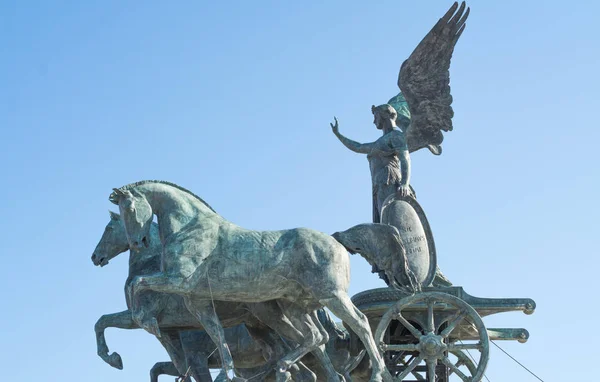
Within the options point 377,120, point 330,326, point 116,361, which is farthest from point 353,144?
point 116,361

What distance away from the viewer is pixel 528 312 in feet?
63.6

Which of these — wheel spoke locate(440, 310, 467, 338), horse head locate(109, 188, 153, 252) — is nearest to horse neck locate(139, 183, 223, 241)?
horse head locate(109, 188, 153, 252)

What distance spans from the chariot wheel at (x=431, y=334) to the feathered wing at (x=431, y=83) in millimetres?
3478

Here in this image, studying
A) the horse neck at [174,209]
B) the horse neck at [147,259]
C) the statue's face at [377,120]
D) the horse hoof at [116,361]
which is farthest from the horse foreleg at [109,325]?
the statue's face at [377,120]

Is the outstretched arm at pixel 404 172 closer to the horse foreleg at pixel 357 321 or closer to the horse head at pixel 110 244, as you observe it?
the horse foreleg at pixel 357 321

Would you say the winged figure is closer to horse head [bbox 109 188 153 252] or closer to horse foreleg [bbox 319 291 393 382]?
horse foreleg [bbox 319 291 393 382]

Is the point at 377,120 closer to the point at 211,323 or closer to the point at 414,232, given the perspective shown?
the point at 414,232

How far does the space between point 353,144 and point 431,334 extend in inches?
132

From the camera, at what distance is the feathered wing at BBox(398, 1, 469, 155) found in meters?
21.2

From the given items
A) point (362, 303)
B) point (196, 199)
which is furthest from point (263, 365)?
point (196, 199)

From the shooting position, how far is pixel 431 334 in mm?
18641

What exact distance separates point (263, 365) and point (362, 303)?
1.57m

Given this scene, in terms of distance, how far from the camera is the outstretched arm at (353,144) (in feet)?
67.4

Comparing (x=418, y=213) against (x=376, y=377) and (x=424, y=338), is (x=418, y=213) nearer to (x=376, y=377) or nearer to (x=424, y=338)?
(x=424, y=338)
